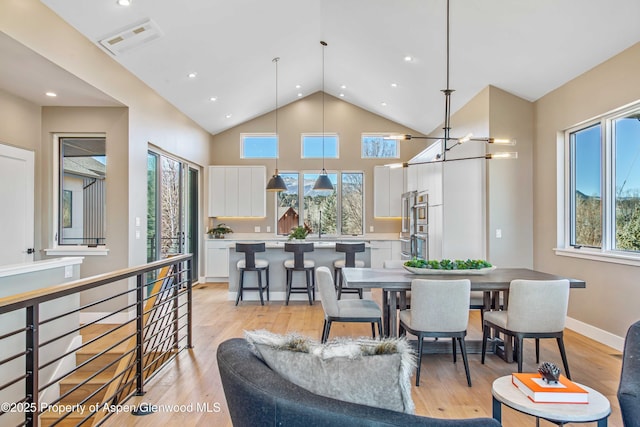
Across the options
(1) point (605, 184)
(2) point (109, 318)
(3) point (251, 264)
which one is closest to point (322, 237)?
(3) point (251, 264)

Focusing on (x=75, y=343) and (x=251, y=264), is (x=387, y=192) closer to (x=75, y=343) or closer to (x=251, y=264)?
(x=251, y=264)

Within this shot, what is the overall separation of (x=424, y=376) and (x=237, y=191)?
6.06 meters

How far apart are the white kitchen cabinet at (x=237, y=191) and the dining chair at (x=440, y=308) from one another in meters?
5.75

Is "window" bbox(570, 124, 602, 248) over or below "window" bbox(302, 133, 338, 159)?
below

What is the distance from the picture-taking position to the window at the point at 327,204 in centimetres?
862

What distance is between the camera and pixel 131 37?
413cm

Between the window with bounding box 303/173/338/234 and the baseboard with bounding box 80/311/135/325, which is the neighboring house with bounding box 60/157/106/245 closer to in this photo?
the baseboard with bounding box 80/311/135/325

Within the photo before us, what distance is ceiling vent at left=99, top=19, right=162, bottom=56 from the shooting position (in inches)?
158

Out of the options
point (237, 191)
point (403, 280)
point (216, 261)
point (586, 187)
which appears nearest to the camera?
point (403, 280)

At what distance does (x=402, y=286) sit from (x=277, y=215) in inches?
223

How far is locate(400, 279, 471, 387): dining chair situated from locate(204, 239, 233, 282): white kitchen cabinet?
5.62 meters

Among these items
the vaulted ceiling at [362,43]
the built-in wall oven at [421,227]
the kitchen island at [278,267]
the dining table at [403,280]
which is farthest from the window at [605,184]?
the kitchen island at [278,267]

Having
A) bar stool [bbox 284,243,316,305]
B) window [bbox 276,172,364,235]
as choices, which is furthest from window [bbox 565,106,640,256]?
window [bbox 276,172,364,235]

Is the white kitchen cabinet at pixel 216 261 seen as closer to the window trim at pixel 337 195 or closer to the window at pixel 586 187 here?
the window trim at pixel 337 195
